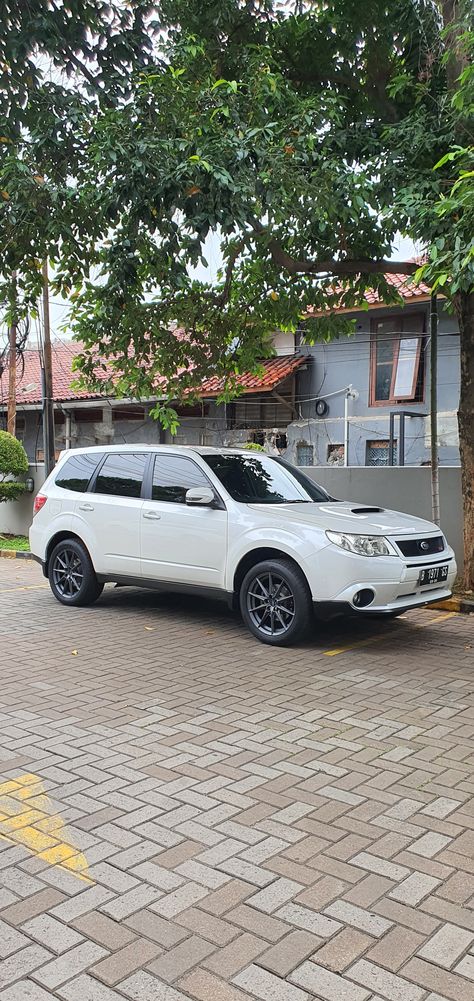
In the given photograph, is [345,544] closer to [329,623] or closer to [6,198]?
[329,623]

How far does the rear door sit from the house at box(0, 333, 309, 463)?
23.3 ft

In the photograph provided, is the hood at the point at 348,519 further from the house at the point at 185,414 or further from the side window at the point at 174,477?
the house at the point at 185,414

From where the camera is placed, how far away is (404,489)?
11172 millimetres

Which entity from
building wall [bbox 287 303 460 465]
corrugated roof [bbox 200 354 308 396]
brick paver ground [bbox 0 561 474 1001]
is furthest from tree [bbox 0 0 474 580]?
corrugated roof [bbox 200 354 308 396]

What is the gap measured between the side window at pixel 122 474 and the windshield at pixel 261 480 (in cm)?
83

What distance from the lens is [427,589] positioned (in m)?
7.04

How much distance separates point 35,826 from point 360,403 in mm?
14748

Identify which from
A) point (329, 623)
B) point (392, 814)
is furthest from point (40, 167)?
point (392, 814)

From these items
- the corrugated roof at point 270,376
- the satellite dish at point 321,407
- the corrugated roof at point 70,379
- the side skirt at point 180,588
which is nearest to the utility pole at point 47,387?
the corrugated roof at point 70,379

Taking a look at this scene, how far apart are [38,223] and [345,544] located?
16.0 ft

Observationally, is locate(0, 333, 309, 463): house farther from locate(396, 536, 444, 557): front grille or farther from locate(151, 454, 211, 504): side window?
locate(396, 536, 444, 557): front grille

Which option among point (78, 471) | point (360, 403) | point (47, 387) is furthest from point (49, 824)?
point (360, 403)

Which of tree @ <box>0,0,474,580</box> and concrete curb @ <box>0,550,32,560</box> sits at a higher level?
tree @ <box>0,0,474,580</box>

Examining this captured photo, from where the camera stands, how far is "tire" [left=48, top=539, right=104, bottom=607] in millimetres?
8625
